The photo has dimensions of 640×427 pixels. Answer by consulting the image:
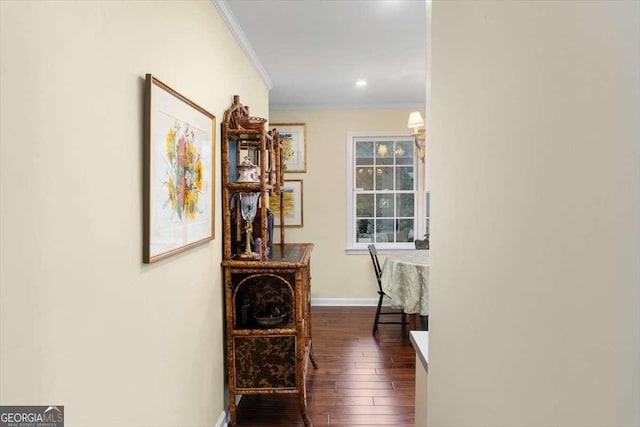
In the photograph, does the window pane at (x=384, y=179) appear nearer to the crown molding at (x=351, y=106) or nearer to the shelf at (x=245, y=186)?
the crown molding at (x=351, y=106)

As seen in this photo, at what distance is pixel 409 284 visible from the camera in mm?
3869

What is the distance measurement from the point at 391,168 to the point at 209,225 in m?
3.57

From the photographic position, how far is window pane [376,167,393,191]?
5.36m

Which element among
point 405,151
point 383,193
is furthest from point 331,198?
point 405,151

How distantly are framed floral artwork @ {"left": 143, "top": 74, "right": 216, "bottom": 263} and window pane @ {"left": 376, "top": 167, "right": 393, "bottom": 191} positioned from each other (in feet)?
11.2

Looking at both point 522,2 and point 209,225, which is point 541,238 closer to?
point 522,2

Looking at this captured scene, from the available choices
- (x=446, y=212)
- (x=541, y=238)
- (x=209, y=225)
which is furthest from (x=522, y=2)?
(x=209, y=225)

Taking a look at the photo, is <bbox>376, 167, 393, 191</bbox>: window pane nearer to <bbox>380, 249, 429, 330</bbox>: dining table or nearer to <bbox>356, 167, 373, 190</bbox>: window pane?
<bbox>356, 167, 373, 190</bbox>: window pane

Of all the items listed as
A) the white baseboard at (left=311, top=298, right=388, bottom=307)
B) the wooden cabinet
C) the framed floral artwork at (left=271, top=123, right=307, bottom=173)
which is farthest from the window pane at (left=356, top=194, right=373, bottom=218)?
the wooden cabinet

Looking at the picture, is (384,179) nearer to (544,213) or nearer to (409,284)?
(409,284)

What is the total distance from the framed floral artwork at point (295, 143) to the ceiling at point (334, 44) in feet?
1.77

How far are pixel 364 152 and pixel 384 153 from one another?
0.25 meters

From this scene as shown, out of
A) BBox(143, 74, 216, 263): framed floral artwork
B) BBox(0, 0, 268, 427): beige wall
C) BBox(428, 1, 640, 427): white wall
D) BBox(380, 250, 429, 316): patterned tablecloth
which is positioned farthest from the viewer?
BBox(380, 250, 429, 316): patterned tablecloth

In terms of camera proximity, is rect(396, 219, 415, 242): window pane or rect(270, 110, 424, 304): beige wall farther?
rect(396, 219, 415, 242): window pane
